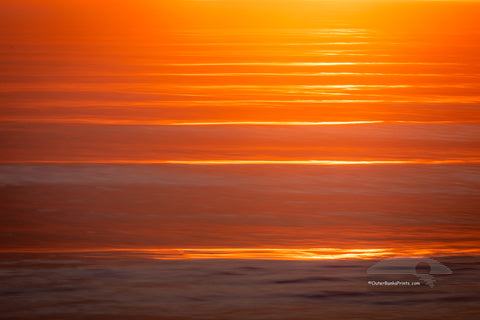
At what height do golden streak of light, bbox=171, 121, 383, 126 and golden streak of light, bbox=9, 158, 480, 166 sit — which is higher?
golden streak of light, bbox=171, 121, 383, 126

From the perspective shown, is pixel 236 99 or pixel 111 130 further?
pixel 236 99

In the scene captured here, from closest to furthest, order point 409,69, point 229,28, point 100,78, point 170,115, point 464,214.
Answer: point 464,214
point 170,115
point 100,78
point 409,69
point 229,28

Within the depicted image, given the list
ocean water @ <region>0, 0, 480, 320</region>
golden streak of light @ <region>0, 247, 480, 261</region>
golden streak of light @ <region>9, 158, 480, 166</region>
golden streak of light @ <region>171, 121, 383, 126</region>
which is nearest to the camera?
ocean water @ <region>0, 0, 480, 320</region>

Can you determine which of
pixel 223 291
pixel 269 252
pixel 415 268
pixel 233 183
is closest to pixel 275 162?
pixel 233 183

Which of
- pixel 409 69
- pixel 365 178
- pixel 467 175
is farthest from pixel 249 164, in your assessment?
pixel 409 69

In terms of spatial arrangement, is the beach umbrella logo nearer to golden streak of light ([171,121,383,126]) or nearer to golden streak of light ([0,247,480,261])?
golden streak of light ([0,247,480,261])

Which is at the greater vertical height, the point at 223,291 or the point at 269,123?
the point at 269,123

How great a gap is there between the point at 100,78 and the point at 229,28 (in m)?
13.1

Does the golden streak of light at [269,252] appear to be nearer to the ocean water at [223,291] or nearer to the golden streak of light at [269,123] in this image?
the ocean water at [223,291]

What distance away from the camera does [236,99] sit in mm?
14148

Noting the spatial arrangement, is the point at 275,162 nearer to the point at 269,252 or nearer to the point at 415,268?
the point at 269,252

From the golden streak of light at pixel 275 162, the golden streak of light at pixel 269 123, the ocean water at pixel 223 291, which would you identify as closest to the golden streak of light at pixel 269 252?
the ocean water at pixel 223 291

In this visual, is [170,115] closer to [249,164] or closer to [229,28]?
[249,164]

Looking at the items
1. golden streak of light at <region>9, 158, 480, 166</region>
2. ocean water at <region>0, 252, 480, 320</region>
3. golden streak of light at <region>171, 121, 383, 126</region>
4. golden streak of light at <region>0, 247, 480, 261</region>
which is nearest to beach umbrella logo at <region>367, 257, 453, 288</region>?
ocean water at <region>0, 252, 480, 320</region>
